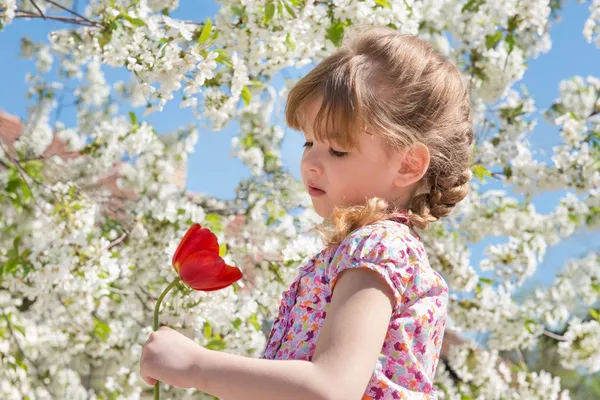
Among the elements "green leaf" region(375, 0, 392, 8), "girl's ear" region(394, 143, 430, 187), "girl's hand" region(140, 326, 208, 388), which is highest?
"green leaf" region(375, 0, 392, 8)

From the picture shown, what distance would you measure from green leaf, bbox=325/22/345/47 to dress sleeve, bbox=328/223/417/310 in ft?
5.16

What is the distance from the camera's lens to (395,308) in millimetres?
1038

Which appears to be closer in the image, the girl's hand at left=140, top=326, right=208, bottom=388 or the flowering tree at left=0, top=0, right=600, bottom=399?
the girl's hand at left=140, top=326, right=208, bottom=388

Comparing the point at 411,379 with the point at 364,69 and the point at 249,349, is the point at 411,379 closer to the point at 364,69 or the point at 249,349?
the point at 364,69

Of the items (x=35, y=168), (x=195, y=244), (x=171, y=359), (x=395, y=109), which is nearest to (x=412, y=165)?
(x=395, y=109)

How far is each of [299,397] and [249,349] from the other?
2.08 m

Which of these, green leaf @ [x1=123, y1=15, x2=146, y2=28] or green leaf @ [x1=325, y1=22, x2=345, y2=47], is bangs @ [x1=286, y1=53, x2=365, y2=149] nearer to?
green leaf @ [x1=123, y1=15, x2=146, y2=28]

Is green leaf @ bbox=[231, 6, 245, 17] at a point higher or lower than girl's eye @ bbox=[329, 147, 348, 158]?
higher

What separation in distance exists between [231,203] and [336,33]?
6.25 feet

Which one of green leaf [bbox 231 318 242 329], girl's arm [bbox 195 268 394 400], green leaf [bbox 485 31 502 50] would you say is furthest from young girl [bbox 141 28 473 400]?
green leaf [bbox 485 31 502 50]

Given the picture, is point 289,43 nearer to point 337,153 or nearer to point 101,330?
point 101,330

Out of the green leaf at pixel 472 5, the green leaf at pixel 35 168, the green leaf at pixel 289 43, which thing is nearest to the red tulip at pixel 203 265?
the green leaf at pixel 289 43

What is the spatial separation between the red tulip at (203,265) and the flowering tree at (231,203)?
1.10m

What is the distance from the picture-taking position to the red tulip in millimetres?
1025
